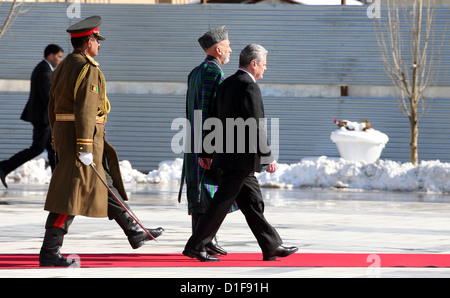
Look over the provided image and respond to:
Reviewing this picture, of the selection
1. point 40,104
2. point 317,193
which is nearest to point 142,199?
point 40,104

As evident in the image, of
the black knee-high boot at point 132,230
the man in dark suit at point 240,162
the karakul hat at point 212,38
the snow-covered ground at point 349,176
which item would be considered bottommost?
the snow-covered ground at point 349,176

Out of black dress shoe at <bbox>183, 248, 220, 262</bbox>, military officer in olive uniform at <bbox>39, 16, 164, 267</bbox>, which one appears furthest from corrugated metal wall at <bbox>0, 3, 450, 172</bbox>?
military officer in olive uniform at <bbox>39, 16, 164, 267</bbox>

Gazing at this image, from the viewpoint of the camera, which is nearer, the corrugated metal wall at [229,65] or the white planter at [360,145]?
the white planter at [360,145]

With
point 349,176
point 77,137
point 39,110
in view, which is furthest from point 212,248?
point 349,176

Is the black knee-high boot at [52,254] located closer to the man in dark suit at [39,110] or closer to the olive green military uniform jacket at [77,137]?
the olive green military uniform jacket at [77,137]

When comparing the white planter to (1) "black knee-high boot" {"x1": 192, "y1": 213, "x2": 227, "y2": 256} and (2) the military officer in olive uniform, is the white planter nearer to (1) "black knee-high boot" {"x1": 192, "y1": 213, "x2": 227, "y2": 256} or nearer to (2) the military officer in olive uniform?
(1) "black knee-high boot" {"x1": 192, "y1": 213, "x2": 227, "y2": 256}

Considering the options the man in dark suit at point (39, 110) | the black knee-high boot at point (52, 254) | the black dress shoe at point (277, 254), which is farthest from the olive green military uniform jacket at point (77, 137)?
the man in dark suit at point (39, 110)

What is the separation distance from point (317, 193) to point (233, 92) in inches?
343

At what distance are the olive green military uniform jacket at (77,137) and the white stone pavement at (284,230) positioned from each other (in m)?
0.52

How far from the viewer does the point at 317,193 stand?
1573 centimetres

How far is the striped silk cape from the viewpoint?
756 cm

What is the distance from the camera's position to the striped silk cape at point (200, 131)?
756 centimetres

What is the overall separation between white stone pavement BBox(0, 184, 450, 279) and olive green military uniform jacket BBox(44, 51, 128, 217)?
52 cm

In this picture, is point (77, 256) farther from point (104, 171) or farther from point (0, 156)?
point (0, 156)
